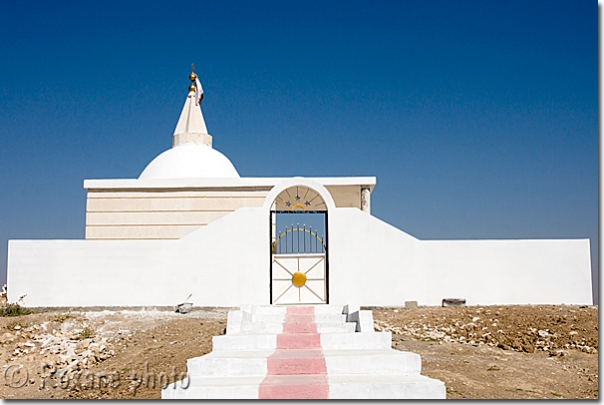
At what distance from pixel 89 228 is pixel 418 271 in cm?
1043

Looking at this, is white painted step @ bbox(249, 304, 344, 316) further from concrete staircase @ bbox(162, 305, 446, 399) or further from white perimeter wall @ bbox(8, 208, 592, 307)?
white perimeter wall @ bbox(8, 208, 592, 307)

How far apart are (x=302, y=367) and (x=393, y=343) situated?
386 centimetres

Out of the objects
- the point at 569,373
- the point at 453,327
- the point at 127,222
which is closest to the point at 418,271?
the point at 453,327

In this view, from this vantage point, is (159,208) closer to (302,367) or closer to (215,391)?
(302,367)

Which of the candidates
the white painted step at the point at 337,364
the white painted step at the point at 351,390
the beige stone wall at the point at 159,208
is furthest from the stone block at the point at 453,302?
the white painted step at the point at 351,390

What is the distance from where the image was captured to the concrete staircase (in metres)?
7.16

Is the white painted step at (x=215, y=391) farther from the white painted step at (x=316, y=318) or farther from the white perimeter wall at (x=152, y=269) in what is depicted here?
the white perimeter wall at (x=152, y=269)

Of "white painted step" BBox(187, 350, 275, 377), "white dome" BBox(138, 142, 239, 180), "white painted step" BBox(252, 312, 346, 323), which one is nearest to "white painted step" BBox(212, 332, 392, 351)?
"white painted step" BBox(187, 350, 275, 377)

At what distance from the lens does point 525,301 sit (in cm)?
1446

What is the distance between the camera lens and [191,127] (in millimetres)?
22172

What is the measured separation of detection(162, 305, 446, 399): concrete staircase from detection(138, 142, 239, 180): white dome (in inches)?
404

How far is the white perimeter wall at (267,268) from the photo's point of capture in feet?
46.3

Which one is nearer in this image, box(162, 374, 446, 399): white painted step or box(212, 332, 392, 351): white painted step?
box(162, 374, 446, 399): white painted step

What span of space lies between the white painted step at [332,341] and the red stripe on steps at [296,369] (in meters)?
0.16
